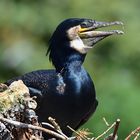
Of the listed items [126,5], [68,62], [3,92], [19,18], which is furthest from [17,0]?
[3,92]

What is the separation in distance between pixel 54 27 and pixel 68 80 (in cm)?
730

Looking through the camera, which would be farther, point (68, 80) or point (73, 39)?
point (73, 39)

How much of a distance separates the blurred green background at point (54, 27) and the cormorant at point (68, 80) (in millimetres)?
5012

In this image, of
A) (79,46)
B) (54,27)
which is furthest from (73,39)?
(54,27)

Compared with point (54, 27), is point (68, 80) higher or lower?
higher

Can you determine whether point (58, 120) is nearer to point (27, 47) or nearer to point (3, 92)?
point (3, 92)

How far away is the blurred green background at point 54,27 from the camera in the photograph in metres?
15.5

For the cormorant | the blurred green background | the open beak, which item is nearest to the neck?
the cormorant

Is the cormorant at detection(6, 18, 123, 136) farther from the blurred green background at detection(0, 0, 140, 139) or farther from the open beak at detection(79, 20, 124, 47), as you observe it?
the blurred green background at detection(0, 0, 140, 139)

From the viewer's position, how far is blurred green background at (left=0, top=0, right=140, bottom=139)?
1550cm

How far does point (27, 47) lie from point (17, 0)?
115 centimetres

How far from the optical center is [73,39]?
925 centimetres

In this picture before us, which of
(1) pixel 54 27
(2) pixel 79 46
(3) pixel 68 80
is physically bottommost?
(1) pixel 54 27

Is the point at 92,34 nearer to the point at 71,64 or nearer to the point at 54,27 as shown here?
the point at 71,64
